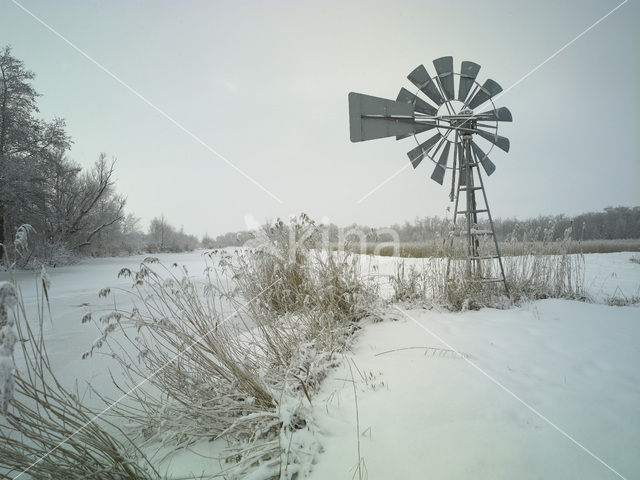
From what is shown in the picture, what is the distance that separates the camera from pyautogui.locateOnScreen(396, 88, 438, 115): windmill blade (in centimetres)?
514

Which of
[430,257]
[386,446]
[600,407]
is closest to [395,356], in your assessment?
[386,446]

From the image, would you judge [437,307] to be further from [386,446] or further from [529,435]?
[386,446]

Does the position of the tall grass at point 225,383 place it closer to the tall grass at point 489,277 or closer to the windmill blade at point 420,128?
the tall grass at point 489,277

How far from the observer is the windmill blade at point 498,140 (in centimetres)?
534

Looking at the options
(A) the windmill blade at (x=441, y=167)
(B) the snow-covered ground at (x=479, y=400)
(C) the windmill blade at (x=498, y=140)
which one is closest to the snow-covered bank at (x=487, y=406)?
(B) the snow-covered ground at (x=479, y=400)

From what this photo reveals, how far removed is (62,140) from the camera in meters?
11.8

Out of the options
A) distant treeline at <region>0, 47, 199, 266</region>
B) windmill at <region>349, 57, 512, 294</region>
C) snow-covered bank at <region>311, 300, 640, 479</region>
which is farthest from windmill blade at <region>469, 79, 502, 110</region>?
distant treeline at <region>0, 47, 199, 266</region>

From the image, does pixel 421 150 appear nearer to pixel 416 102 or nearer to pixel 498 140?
pixel 416 102

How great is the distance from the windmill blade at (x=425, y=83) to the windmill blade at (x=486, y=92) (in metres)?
0.60

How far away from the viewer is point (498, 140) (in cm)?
539

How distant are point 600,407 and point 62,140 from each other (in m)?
16.5

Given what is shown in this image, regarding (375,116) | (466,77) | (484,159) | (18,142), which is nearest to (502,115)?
(484,159)

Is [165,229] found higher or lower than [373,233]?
higher

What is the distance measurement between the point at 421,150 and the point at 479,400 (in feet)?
15.0
